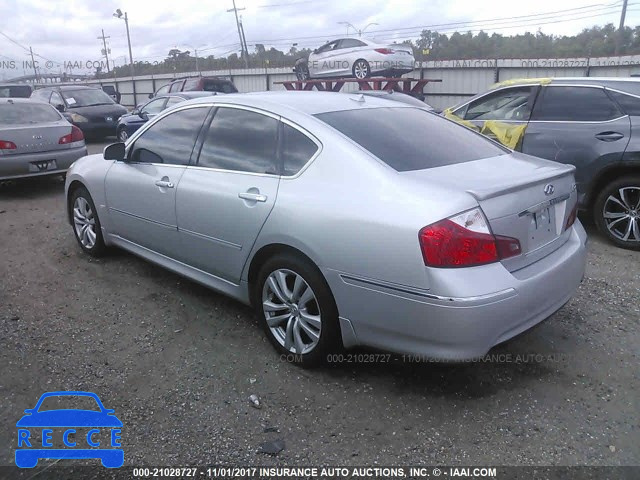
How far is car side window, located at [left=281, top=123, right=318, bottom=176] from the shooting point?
127 inches

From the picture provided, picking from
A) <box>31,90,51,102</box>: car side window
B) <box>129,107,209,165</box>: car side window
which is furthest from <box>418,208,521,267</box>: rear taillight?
<box>31,90,51,102</box>: car side window

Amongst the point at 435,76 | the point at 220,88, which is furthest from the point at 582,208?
the point at 435,76

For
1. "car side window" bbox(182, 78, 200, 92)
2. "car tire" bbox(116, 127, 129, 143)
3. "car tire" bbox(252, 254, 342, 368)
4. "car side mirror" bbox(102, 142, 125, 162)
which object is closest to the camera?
"car tire" bbox(252, 254, 342, 368)

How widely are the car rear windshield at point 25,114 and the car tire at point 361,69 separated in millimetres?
11786

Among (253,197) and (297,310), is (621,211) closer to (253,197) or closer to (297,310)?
(297,310)

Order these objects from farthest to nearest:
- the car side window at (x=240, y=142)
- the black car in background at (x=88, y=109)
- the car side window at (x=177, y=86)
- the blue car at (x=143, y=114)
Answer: the car side window at (x=177, y=86) → the black car in background at (x=88, y=109) → the blue car at (x=143, y=114) → the car side window at (x=240, y=142)

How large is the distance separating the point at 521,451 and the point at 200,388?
176 cm

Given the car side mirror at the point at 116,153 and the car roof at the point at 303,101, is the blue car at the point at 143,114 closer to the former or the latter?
the car side mirror at the point at 116,153

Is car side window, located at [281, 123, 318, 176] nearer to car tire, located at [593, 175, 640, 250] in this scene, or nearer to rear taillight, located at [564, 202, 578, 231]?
rear taillight, located at [564, 202, 578, 231]

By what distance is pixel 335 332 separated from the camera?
3059 mm

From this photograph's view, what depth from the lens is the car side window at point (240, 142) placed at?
3.47 metres

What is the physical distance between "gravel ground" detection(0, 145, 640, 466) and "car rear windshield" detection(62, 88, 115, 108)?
11.8 metres

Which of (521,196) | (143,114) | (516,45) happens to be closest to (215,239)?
(521,196)

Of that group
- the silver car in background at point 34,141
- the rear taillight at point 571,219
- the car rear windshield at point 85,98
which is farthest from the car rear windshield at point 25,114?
the rear taillight at point 571,219
